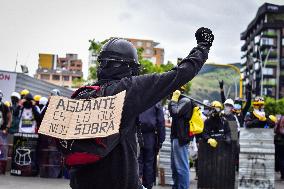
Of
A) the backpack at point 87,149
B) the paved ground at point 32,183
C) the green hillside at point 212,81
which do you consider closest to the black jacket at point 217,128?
the paved ground at point 32,183

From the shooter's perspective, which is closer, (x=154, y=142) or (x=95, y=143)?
(x=95, y=143)

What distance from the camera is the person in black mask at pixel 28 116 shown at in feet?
36.3

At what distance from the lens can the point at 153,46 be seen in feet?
549

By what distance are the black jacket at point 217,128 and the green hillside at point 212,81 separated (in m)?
18.1

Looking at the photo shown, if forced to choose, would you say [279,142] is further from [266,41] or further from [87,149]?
[266,41]

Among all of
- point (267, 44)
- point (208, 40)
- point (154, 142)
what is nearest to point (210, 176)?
point (154, 142)

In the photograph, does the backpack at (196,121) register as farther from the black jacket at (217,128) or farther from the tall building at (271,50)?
the tall building at (271,50)

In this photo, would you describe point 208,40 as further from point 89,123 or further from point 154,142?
point 154,142

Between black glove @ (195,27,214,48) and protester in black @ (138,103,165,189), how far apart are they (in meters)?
4.89

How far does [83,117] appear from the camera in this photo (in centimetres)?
296

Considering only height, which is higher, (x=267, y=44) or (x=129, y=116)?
(x=267, y=44)

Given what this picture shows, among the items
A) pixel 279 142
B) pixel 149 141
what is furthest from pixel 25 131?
pixel 279 142

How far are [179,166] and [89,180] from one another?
4.94 metres

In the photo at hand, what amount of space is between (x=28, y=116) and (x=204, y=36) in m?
8.65
